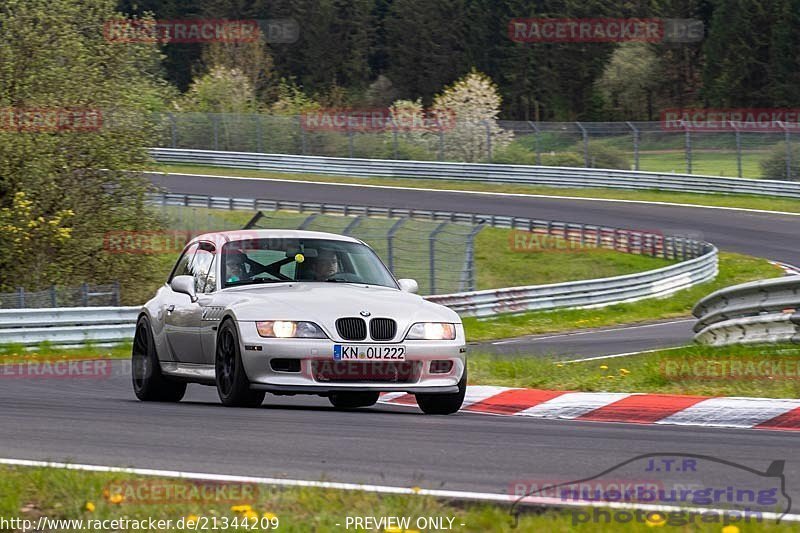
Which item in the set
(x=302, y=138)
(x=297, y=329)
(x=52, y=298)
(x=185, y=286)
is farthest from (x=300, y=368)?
(x=302, y=138)

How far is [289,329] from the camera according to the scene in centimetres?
1004

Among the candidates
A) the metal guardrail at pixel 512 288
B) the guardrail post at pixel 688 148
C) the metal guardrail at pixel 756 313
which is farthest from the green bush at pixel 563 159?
the metal guardrail at pixel 756 313

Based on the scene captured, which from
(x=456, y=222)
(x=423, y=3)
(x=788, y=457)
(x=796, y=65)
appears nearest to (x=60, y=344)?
(x=788, y=457)

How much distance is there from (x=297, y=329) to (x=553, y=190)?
1724 inches

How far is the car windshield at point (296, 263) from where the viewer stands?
11.2 metres

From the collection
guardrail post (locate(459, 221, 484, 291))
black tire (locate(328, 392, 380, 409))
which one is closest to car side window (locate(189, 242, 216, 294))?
black tire (locate(328, 392, 380, 409))

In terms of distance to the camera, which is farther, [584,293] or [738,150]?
[738,150]

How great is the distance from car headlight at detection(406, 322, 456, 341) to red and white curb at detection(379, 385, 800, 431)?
81 centimetres

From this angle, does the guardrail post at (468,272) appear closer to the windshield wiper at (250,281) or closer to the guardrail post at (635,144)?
the windshield wiper at (250,281)

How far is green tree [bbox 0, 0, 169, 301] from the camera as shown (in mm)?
28516

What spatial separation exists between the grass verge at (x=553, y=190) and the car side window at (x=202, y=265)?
31.2 metres

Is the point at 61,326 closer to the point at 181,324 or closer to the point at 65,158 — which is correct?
the point at 65,158

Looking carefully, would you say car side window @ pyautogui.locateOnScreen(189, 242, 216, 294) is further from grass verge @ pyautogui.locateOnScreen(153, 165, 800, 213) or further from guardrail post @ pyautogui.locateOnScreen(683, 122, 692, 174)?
guardrail post @ pyautogui.locateOnScreen(683, 122, 692, 174)

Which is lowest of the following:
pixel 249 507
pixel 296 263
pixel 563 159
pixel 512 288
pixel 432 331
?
pixel 512 288
